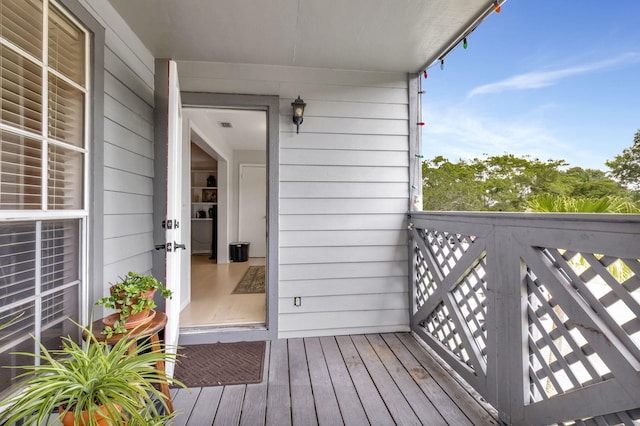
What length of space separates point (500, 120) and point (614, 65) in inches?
27.1

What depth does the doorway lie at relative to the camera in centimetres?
315

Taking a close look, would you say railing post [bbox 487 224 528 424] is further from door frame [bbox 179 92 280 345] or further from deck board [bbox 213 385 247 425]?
door frame [bbox 179 92 280 345]

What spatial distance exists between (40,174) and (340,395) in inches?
82.6

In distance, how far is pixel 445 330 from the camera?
244 cm

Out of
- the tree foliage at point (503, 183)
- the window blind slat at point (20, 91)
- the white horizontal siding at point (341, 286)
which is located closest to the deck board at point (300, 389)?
the white horizontal siding at point (341, 286)

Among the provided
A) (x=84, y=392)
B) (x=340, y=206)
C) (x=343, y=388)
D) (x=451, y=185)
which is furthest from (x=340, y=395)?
(x=451, y=185)

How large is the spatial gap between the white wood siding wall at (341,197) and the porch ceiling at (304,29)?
213 mm

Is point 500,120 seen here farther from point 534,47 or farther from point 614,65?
point 614,65

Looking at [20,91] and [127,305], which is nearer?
[20,91]

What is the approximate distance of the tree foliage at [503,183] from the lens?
4.84 feet

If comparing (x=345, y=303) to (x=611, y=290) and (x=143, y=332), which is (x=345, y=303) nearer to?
(x=143, y=332)

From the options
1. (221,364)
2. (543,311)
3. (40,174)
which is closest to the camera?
(40,174)

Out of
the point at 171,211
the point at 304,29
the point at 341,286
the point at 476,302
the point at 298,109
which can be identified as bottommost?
the point at 341,286

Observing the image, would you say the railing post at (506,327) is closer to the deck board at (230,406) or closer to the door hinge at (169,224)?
the deck board at (230,406)
